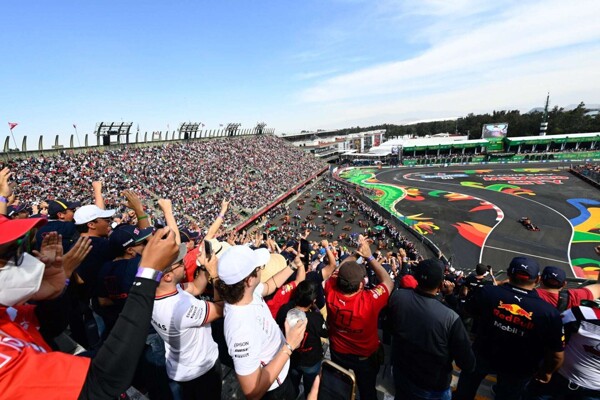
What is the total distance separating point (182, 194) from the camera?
1134 inches

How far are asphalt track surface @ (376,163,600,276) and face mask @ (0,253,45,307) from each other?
884 inches

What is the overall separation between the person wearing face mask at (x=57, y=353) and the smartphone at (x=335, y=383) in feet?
4.11

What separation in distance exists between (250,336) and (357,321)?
142 centimetres

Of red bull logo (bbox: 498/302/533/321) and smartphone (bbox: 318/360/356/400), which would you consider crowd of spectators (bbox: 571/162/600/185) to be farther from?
smartphone (bbox: 318/360/356/400)

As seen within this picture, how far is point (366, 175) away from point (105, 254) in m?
57.5

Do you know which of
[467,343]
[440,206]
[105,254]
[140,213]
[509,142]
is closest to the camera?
[467,343]

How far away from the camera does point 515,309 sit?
9.50ft

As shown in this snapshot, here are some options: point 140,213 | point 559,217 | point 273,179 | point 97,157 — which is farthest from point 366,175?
point 140,213

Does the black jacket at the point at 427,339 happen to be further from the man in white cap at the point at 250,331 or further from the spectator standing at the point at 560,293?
the spectator standing at the point at 560,293

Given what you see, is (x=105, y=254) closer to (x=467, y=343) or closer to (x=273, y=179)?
(x=467, y=343)

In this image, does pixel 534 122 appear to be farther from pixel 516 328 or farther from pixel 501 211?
pixel 516 328

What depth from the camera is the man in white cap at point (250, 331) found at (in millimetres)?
1979

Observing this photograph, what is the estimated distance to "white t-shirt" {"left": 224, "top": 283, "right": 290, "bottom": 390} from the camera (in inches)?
78.2

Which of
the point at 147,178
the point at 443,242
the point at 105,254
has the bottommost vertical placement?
the point at 443,242
